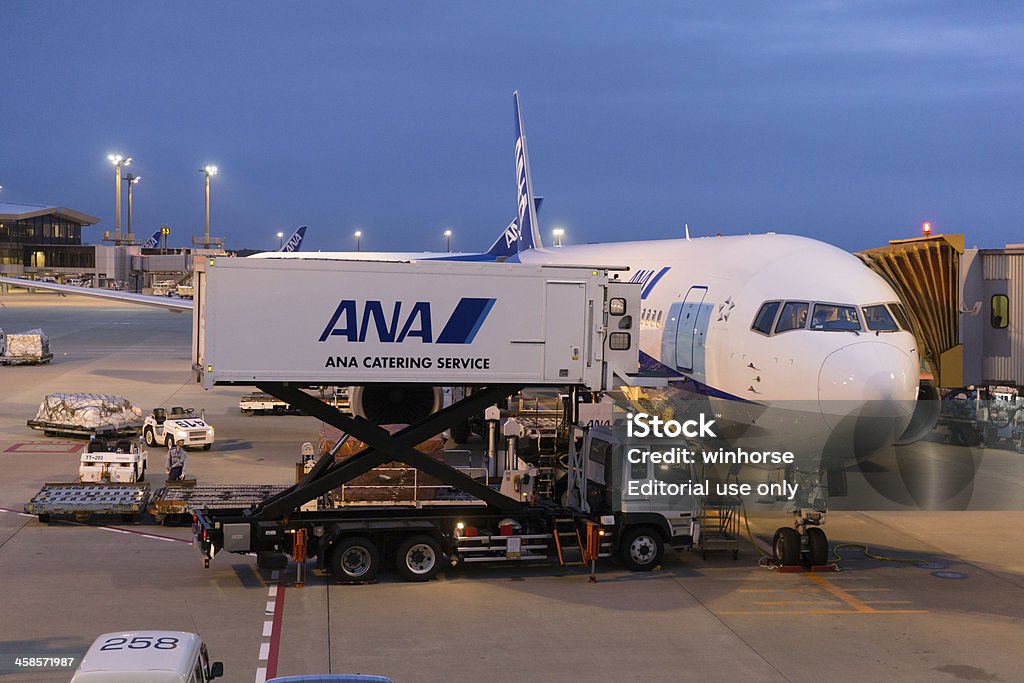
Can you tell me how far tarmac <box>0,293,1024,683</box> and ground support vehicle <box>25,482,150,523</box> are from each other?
0.95ft

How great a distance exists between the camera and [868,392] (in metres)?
16.0

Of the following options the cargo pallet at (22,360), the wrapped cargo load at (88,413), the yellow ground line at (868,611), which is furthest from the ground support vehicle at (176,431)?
the cargo pallet at (22,360)

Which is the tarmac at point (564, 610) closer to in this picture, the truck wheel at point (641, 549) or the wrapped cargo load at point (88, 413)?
the truck wheel at point (641, 549)

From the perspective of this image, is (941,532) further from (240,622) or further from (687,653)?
(240,622)

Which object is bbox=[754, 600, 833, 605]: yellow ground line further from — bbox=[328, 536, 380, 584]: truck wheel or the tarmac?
bbox=[328, 536, 380, 584]: truck wheel

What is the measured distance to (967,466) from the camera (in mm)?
29203

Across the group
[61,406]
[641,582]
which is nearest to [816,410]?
[641,582]

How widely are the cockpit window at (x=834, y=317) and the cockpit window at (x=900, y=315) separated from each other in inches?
24.9

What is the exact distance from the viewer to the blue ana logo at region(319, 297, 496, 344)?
17078 millimetres

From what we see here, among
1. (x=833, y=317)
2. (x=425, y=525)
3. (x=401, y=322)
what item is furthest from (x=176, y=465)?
(x=833, y=317)

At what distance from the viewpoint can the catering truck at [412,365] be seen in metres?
16.9

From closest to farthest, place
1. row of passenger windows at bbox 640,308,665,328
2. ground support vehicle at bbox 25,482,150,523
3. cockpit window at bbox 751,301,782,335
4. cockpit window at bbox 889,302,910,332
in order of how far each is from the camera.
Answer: cockpit window at bbox 889,302,910,332 → cockpit window at bbox 751,301,782,335 → ground support vehicle at bbox 25,482,150,523 → row of passenger windows at bbox 640,308,665,328

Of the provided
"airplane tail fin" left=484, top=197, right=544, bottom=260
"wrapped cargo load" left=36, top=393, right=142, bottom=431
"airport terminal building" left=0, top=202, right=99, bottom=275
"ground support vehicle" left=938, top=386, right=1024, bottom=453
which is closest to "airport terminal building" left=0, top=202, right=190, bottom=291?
"airport terminal building" left=0, top=202, right=99, bottom=275

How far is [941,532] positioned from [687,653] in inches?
382
